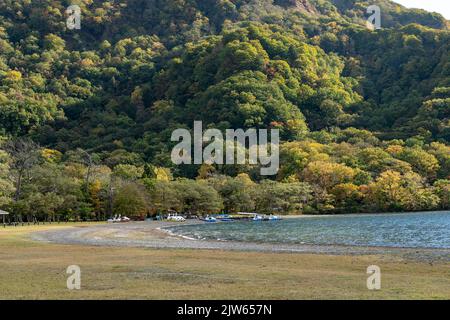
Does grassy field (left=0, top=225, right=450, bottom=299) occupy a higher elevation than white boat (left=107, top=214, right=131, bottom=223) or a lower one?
higher

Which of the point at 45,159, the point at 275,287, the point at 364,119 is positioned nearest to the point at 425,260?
the point at 275,287

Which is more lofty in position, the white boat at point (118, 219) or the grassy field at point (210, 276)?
the grassy field at point (210, 276)

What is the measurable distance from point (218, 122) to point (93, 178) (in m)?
82.6

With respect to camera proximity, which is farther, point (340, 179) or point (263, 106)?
point (263, 106)

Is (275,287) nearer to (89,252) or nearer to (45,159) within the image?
(89,252)

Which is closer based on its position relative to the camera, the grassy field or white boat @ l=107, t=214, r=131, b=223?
the grassy field

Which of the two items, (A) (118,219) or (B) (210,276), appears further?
(A) (118,219)

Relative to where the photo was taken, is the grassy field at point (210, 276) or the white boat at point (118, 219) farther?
the white boat at point (118, 219)

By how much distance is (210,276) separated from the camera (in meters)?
24.5

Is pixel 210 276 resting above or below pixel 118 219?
above

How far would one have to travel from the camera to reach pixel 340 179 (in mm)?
129750

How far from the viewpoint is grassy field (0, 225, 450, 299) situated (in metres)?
19.5

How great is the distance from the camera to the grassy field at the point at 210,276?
64.0 feet

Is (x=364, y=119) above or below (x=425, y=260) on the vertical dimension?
above
